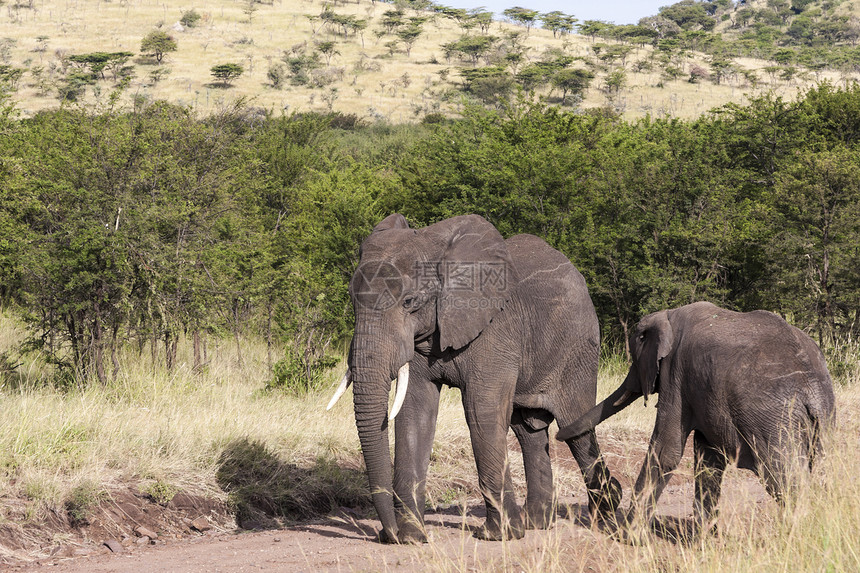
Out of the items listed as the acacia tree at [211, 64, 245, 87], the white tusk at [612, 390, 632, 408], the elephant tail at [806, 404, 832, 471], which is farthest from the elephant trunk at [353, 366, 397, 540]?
the acacia tree at [211, 64, 245, 87]

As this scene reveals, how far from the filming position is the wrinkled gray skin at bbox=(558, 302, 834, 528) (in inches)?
228

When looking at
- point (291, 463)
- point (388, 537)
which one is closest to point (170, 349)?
point (291, 463)

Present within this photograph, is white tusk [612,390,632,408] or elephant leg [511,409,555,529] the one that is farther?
elephant leg [511,409,555,529]

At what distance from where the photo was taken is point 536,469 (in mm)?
7059

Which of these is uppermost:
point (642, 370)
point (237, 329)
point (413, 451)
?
point (642, 370)

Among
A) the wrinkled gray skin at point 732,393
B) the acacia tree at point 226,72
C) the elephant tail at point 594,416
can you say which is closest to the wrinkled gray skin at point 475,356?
the elephant tail at point 594,416

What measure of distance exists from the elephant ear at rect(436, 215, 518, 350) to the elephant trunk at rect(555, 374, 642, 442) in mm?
1083

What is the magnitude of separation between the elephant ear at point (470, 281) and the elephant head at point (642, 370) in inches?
41.5

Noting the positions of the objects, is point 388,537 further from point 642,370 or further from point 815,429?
point 815,429

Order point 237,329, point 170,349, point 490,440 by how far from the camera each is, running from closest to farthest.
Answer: point 490,440
point 170,349
point 237,329

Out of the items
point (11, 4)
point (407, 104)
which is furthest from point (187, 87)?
point (11, 4)

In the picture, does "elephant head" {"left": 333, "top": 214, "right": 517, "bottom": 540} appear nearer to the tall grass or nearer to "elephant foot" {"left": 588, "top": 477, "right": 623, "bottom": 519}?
the tall grass

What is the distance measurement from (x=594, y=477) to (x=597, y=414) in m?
0.62

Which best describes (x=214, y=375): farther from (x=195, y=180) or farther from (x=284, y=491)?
(x=284, y=491)
